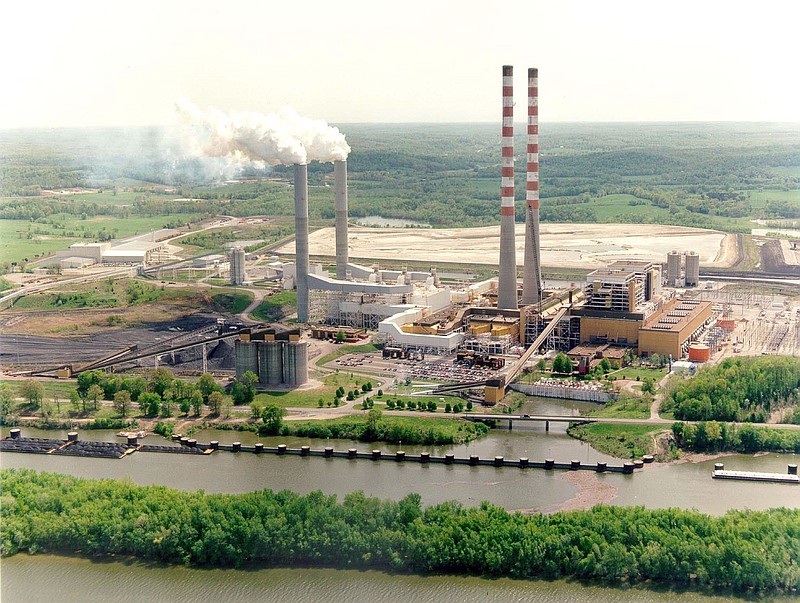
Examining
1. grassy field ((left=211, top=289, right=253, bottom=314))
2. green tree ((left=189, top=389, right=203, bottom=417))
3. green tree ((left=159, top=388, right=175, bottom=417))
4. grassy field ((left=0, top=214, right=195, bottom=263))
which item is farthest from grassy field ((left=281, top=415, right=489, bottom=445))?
grassy field ((left=0, top=214, right=195, bottom=263))

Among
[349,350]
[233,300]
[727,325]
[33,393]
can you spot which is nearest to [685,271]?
[727,325]

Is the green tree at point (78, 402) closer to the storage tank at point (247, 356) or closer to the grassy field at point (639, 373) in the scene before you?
the storage tank at point (247, 356)

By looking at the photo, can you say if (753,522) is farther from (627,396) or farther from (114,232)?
(114,232)

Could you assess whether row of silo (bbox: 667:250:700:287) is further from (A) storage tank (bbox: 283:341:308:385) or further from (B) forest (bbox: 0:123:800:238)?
(A) storage tank (bbox: 283:341:308:385)

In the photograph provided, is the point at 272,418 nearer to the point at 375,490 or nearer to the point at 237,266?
the point at 375,490

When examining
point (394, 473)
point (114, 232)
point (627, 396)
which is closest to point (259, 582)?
point (394, 473)
